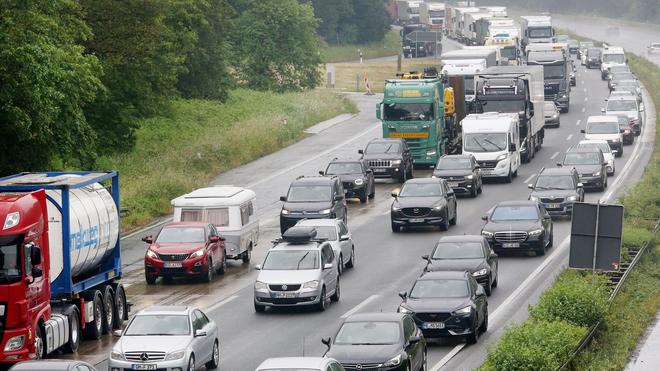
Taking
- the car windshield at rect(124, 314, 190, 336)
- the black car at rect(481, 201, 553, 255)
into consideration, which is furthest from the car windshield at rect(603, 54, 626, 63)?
the car windshield at rect(124, 314, 190, 336)

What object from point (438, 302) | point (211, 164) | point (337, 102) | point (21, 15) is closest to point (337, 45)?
point (337, 102)

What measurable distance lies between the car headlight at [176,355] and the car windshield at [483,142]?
33407 millimetres

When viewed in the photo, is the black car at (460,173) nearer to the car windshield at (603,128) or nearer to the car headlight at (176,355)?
the car windshield at (603,128)

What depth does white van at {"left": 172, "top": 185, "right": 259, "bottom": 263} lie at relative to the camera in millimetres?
41656

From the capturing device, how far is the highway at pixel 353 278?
99.7 feet

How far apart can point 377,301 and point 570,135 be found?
42.5 meters

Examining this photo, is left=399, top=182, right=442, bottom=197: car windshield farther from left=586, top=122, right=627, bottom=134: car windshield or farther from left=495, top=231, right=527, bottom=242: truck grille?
left=586, top=122, right=627, bottom=134: car windshield

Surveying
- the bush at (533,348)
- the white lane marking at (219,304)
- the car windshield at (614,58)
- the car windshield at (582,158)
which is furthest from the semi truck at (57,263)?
the car windshield at (614,58)

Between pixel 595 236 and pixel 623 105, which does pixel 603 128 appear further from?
pixel 595 236

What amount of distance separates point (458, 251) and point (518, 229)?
19.4 feet

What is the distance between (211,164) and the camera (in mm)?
63250

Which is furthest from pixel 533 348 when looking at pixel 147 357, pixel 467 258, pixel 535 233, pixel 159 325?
pixel 535 233

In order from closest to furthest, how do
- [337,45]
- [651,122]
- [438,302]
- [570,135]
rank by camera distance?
[438,302] < [570,135] < [651,122] < [337,45]

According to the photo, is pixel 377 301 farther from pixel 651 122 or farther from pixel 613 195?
pixel 651 122
